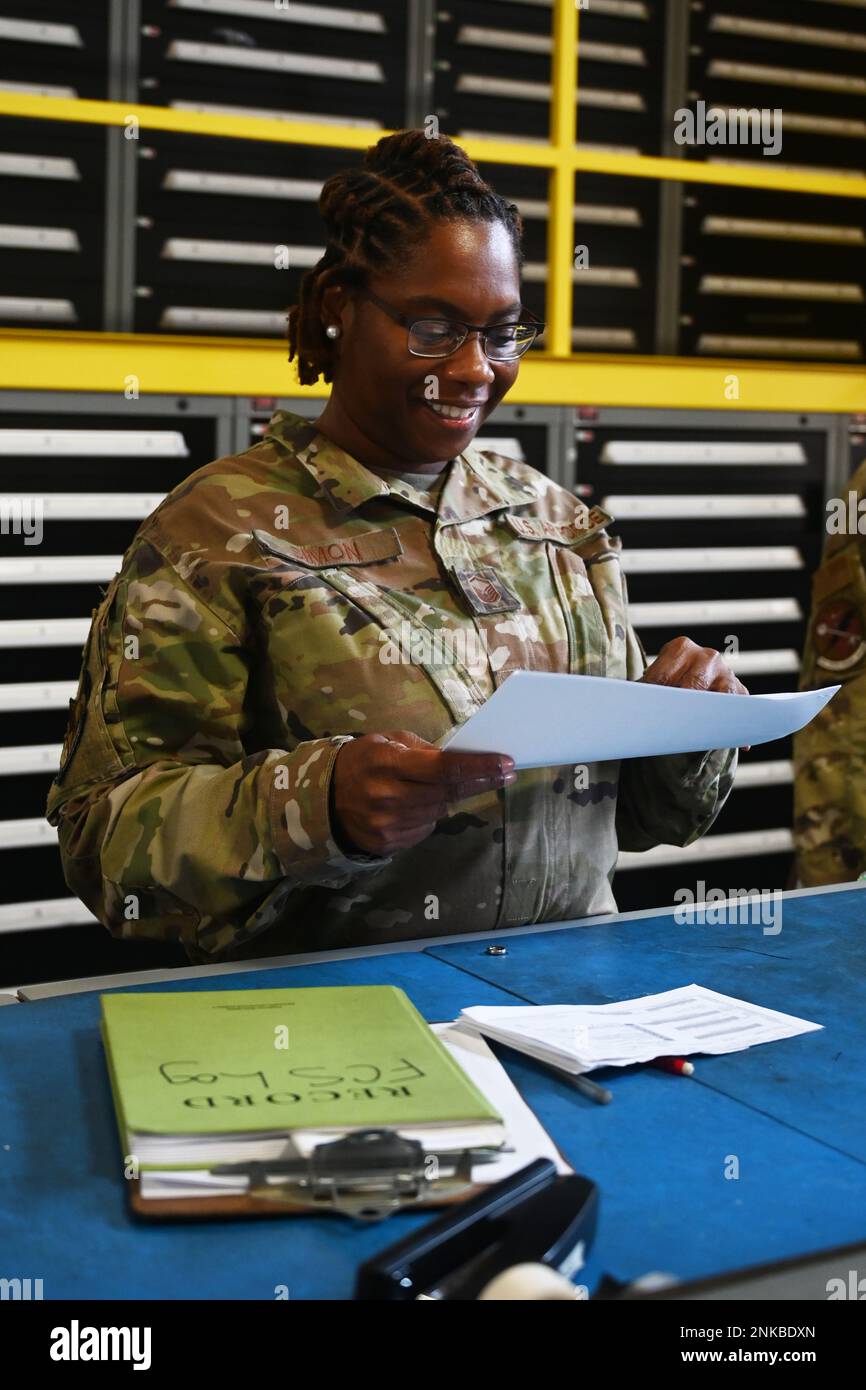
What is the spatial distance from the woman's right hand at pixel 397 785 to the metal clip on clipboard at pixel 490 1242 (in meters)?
0.35

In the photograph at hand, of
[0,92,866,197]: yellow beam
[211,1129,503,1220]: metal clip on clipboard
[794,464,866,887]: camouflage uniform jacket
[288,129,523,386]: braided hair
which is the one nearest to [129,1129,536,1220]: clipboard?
[211,1129,503,1220]: metal clip on clipboard

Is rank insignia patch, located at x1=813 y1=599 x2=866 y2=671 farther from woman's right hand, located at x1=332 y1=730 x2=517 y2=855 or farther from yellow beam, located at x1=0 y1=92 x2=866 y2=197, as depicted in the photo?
yellow beam, located at x1=0 y1=92 x2=866 y2=197

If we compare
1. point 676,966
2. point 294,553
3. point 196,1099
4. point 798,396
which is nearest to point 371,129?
point 798,396

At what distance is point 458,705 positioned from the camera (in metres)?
1.40

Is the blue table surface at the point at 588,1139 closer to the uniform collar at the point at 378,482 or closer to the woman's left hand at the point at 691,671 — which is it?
the woman's left hand at the point at 691,671

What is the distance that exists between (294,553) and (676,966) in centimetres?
49

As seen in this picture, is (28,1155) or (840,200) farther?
(840,200)

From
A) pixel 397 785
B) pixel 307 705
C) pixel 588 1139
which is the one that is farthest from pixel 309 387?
pixel 588 1139

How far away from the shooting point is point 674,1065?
42.3 inches

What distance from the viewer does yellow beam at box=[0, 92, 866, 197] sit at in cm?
263

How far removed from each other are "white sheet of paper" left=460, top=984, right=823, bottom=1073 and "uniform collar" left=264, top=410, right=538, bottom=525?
0.52 meters

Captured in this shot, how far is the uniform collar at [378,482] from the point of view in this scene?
1465 mm

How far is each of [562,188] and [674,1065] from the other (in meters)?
2.37

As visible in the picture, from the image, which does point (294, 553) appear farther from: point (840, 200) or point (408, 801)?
point (840, 200)
